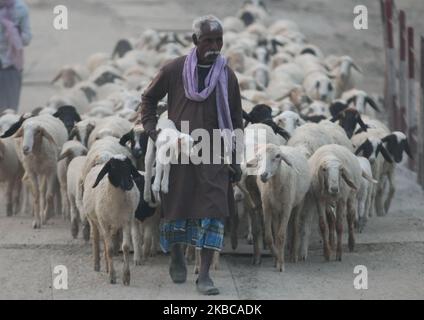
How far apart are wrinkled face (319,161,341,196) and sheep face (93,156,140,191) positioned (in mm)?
1996

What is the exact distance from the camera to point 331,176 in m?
11.7

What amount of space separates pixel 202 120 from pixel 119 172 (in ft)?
2.98

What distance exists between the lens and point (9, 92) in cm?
1867

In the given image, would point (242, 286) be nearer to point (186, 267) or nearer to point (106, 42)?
point (186, 267)

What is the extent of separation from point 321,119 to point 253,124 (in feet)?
8.75

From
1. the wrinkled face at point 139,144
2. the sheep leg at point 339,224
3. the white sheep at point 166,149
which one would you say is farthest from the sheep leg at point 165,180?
the sheep leg at point 339,224

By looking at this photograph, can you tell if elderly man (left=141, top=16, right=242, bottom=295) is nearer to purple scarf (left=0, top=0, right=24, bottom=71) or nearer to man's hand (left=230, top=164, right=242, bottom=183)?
man's hand (left=230, top=164, right=242, bottom=183)

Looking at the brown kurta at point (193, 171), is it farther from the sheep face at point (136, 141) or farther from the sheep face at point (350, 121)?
the sheep face at point (350, 121)

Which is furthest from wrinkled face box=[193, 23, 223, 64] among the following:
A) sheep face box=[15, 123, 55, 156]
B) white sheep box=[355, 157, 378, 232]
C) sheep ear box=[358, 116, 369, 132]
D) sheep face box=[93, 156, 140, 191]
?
sheep ear box=[358, 116, 369, 132]

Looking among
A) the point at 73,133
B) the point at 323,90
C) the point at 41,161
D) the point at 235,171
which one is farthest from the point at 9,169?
the point at 323,90

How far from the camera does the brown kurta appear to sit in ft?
33.2

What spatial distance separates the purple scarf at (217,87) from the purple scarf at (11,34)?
337 inches

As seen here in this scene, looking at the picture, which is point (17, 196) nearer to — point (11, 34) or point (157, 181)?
point (11, 34)

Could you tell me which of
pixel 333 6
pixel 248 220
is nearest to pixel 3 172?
pixel 248 220
